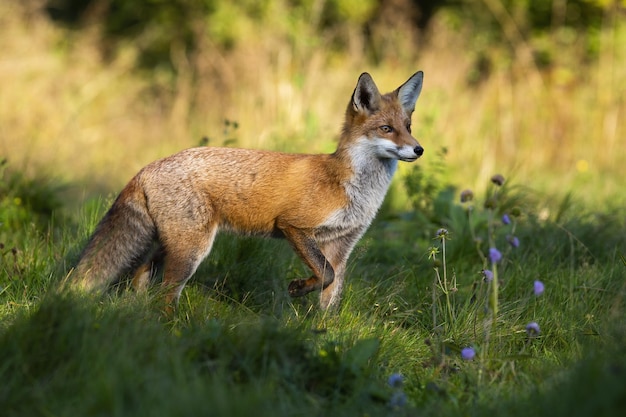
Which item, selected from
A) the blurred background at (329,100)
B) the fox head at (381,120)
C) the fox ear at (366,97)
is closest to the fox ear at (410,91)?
the fox head at (381,120)

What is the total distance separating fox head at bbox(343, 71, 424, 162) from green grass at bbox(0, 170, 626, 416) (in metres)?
0.74

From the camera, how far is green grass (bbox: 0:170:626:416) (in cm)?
320

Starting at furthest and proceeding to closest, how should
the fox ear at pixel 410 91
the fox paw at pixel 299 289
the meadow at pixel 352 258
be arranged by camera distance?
the fox ear at pixel 410 91
the fox paw at pixel 299 289
the meadow at pixel 352 258

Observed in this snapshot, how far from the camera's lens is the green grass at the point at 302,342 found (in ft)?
10.5

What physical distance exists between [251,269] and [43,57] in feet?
31.5

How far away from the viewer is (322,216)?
16.7ft

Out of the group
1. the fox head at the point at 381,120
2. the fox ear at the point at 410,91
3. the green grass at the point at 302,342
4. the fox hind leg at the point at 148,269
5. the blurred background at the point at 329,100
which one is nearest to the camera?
the green grass at the point at 302,342

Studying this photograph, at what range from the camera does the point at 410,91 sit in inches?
219

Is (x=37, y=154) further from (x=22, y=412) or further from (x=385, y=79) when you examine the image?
(x=22, y=412)

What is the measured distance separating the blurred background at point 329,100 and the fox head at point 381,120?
7.84ft

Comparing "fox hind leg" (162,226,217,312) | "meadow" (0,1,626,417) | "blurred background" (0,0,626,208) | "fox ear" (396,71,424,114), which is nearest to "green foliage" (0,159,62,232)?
"meadow" (0,1,626,417)

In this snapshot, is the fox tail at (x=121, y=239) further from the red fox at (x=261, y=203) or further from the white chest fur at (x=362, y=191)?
the white chest fur at (x=362, y=191)

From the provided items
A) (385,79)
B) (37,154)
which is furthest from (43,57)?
(385,79)

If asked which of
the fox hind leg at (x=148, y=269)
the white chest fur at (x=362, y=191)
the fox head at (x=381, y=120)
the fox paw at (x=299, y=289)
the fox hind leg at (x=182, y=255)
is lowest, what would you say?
the fox hind leg at (x=148, y=269)
